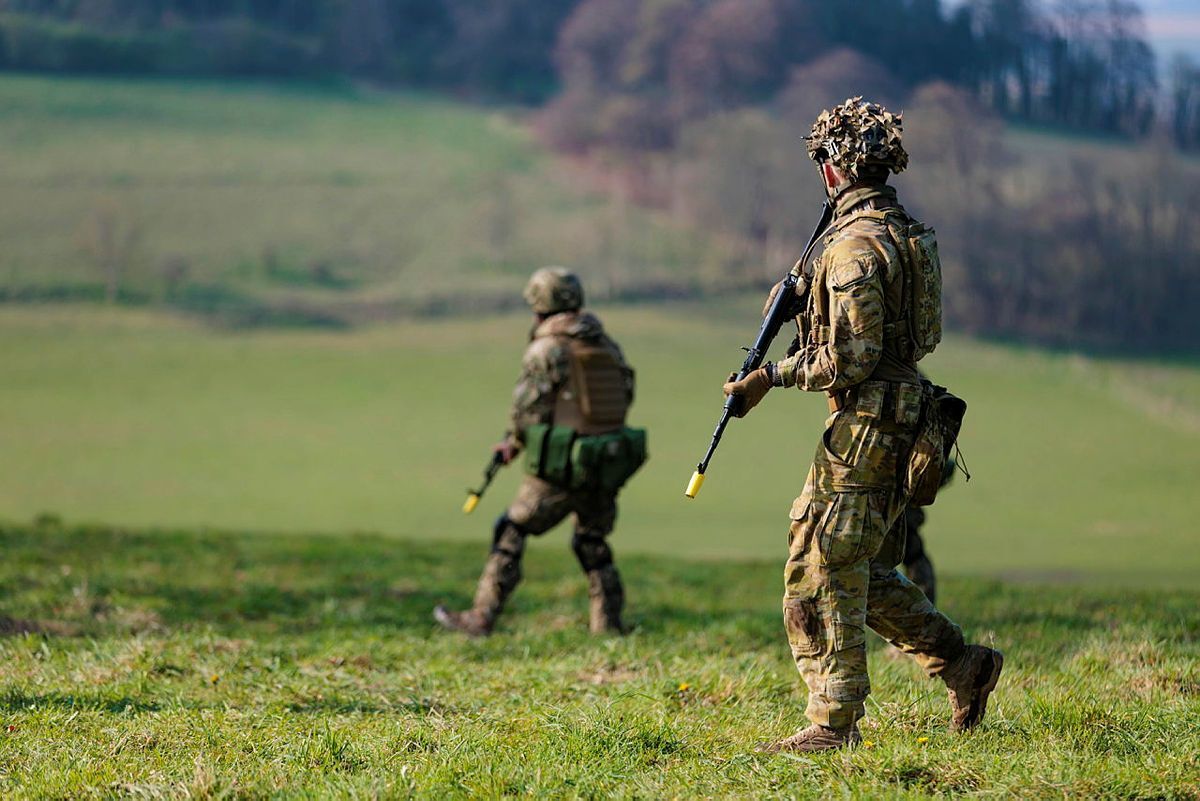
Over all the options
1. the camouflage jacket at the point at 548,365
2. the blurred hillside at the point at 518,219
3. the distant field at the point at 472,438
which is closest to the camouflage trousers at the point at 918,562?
the camouflage jacket at the point at 548,365

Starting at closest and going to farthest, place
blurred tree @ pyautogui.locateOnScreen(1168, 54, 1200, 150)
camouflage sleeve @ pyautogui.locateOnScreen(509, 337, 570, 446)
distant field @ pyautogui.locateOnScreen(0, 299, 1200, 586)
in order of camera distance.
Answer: camouflage sleeve @ pyautogui.locateOnScreen(509, 337, 570, 446) → distant field @ pyautogui.locateOnScreen(0, 299, 1200, 586) → blurred tree @ pyautogui.locateOnScreen(1168, 54, 1200, 150)

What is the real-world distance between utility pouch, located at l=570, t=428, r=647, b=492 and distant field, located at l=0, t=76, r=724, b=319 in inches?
1211

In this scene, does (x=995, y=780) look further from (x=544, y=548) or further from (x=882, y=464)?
(x=544, y=548)

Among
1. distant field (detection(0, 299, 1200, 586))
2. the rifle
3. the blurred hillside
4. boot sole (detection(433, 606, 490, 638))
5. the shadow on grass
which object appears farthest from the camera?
the blurred hillside

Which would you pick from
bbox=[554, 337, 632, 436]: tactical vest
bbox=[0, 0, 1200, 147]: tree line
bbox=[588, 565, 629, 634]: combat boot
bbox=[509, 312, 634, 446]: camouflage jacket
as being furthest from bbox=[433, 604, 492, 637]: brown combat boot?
bbox=[0, 0, 1200, 147]: tree line

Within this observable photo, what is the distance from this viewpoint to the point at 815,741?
5191 millimetres

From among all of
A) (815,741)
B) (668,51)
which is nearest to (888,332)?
(815,741)

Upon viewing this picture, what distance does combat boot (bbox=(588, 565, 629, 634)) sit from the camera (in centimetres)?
895

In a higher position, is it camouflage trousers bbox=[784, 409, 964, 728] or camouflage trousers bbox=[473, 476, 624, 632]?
camouflage trousers bbox=[784, 409, 964, 728]

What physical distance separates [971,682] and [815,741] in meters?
0.69

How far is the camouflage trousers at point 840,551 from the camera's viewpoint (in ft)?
17.3

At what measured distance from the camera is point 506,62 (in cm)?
6212

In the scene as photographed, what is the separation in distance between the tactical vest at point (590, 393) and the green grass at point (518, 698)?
1.28 metres

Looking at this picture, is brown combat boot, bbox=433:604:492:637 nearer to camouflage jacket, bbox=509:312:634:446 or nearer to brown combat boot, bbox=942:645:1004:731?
camouflage jacket, bbox=509:312:634:446
